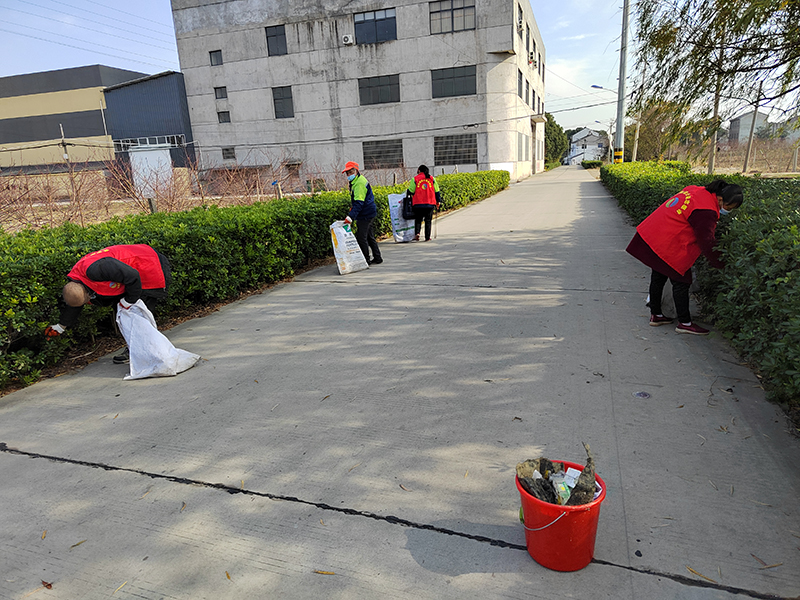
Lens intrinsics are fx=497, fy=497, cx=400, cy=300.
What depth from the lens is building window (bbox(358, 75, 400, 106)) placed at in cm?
3519

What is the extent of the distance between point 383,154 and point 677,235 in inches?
1331

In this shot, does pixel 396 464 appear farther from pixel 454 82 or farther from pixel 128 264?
pixel 454 82

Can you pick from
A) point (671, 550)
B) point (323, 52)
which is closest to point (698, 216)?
point (671, 550)

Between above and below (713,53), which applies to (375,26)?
above

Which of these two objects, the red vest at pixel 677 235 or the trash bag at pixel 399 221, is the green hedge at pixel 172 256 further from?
Result: the red vest at pixel 677 235

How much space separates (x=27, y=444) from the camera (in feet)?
11.1

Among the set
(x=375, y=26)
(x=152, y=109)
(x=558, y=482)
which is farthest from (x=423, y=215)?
(x=152, y=109)

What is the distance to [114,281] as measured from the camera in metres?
4.18

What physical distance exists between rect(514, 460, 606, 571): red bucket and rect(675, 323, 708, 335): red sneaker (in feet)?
10.6

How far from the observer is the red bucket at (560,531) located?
202cm

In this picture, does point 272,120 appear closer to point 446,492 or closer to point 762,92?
point 762,92

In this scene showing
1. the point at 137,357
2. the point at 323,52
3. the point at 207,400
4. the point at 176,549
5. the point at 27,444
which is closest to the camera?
the point at 176,549

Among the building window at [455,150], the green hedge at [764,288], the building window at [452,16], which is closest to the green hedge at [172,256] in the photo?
the green hedge at [764,288]

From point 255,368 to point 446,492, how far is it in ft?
7.87
